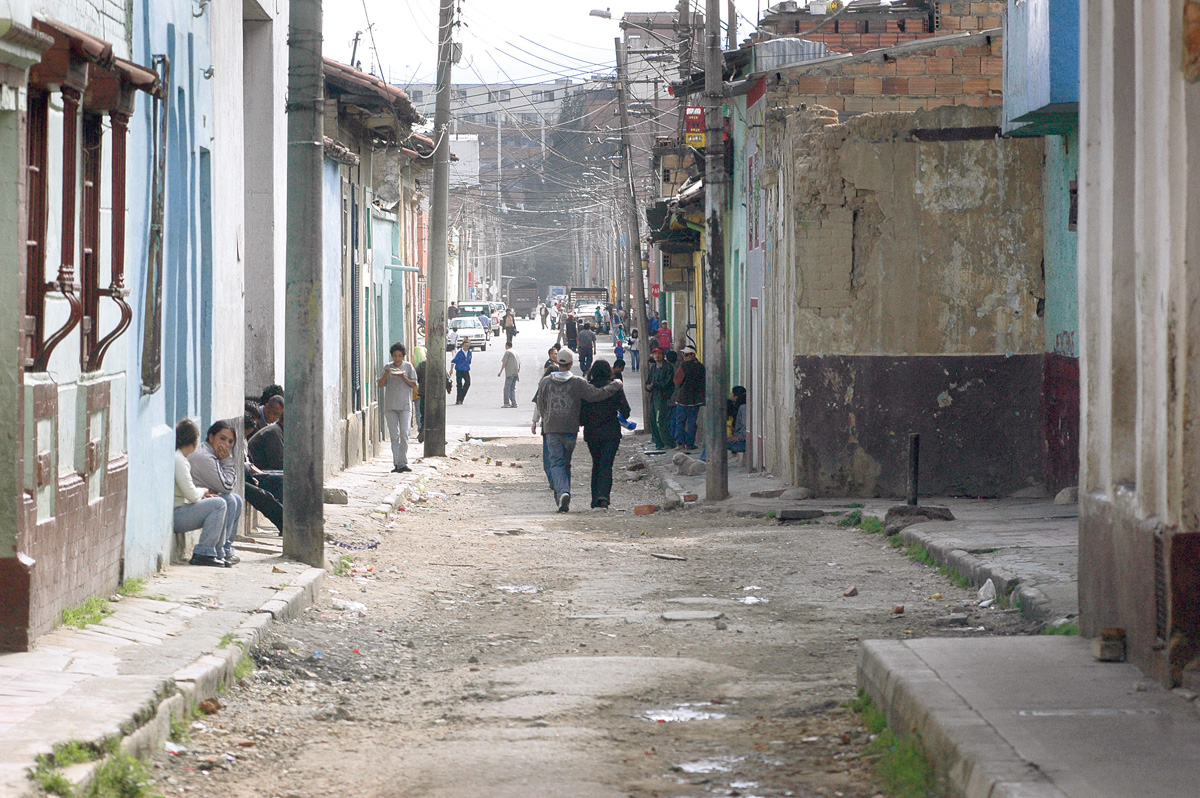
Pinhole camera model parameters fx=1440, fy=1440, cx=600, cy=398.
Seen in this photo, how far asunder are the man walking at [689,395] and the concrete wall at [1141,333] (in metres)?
Result: 14.6

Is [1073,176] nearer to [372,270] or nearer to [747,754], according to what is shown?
[747,754]

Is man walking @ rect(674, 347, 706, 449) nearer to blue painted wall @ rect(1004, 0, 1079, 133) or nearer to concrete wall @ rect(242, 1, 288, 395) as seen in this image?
concrete wall @ rect(242, 1, 288, 395)

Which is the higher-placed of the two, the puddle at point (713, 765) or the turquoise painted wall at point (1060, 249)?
the turquoise painted wall at point (1060, 249)

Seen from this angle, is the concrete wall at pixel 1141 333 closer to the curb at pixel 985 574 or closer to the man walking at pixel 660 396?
the curb at pixel 985 574

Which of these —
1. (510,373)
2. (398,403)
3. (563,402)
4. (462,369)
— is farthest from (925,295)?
(462,369)

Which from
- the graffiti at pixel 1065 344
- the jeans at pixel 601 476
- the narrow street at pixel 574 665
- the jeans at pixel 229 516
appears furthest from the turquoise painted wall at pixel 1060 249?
the jeans at pixel 229 516

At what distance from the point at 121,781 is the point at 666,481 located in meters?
14.0

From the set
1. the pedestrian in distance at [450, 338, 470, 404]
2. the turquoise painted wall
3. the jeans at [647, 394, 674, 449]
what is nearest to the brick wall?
the turquoise painted wall

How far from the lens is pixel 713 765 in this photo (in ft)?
18.1

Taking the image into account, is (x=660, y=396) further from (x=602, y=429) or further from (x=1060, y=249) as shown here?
(x=1060, y=249)

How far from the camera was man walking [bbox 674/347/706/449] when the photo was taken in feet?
70.5

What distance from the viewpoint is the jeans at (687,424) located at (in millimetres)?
22406

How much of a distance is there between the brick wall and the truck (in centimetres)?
11463

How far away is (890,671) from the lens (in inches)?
230
